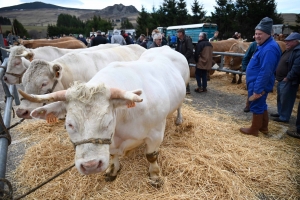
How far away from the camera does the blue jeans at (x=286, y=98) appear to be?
4301 millimetres

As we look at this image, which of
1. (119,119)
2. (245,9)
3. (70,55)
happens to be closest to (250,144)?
(119,119)

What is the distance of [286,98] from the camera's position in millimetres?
4367

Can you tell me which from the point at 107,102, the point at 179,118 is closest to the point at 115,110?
the point at 107,102

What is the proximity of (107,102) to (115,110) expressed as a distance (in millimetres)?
245

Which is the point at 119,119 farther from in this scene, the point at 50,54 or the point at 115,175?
the point at 50,54

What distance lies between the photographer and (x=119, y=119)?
82.3 inches

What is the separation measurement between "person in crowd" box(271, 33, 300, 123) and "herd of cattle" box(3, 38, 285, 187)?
2.23 meters

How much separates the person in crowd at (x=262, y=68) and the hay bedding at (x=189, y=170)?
63 cm

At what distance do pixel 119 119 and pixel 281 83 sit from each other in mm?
4341

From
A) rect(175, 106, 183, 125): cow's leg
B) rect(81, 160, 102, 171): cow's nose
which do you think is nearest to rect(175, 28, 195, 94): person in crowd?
rect(175, 106, 183, 125): cow's leg

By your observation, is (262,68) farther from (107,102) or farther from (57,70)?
(57,70)

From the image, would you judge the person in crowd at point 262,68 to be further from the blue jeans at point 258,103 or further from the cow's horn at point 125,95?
the cow's horn at point 125,95

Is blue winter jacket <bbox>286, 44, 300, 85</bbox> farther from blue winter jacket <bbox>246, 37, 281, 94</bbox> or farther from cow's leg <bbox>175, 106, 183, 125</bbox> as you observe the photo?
cow's leg <bbox>175, 106, 183, 125</bbox>

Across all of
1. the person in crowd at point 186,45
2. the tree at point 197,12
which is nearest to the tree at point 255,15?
the tree at point 197,12
